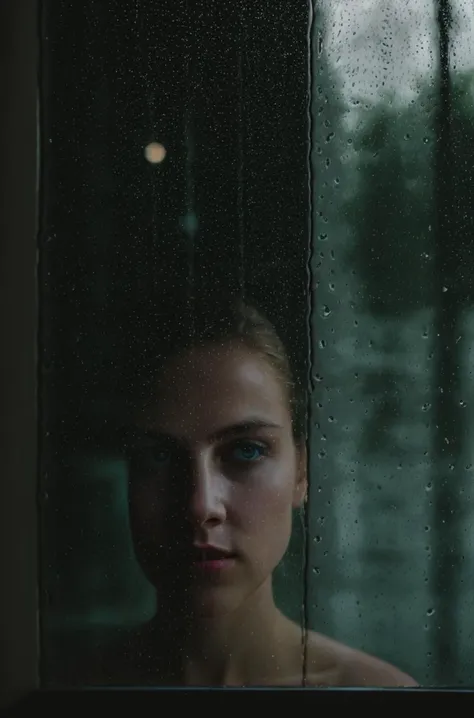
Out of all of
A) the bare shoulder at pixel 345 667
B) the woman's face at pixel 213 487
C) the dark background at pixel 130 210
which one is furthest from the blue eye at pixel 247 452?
the bare shoulder at pixel 345 667

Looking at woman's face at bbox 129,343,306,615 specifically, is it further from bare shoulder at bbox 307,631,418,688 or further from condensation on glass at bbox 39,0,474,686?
bare shoulder at bbox 307,631,418,688

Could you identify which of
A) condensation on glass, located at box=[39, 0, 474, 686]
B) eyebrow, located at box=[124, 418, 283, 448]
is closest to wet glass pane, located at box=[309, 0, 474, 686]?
condensation on glass, located at box=[39, 0, 474, 686]

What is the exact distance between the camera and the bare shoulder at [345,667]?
139 cm

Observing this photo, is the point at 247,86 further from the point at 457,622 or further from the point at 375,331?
the point at 457,622

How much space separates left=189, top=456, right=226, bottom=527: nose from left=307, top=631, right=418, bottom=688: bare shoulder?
10.1 inches

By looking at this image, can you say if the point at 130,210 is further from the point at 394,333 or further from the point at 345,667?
the point at 345,667

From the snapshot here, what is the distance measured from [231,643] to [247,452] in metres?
0.33

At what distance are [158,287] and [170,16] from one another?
1.62 feet

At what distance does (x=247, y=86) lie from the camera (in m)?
1.45

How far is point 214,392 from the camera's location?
4.66 ft

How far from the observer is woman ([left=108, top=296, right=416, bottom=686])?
4.57 ft

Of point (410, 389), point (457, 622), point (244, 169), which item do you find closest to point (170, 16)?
point (244, 169)

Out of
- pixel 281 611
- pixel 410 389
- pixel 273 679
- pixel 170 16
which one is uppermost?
pixel 170 16

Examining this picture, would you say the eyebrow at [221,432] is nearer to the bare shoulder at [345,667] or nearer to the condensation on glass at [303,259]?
the condensation on glass at [303,259]
